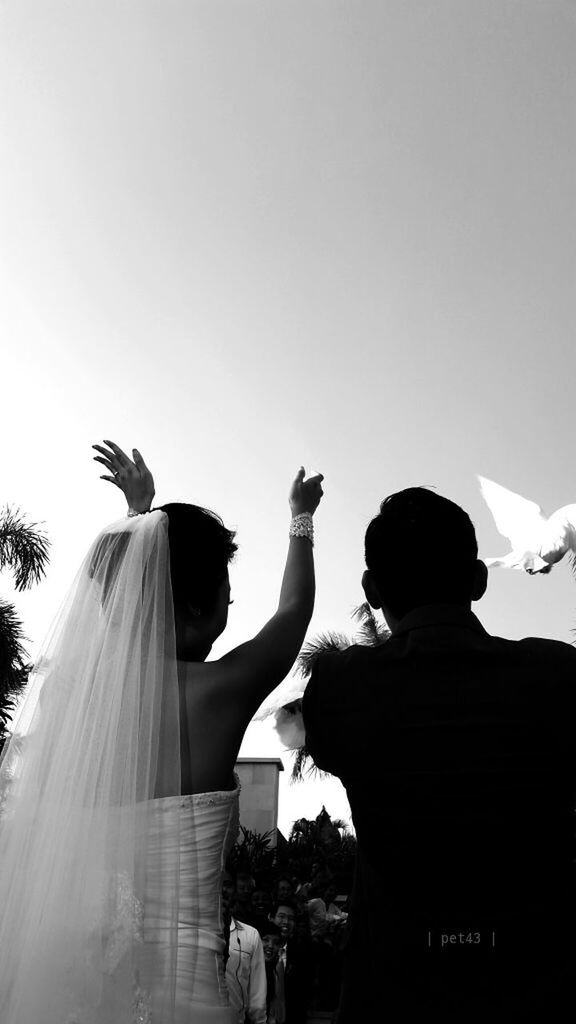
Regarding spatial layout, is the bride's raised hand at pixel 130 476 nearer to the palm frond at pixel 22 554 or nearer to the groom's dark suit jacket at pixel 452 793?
the groom's dark suit jacket at pixel 452 793

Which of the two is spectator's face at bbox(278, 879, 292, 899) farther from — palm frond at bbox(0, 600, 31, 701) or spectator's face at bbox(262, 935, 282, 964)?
palm frond at bbox(0, 600, 31, 701)

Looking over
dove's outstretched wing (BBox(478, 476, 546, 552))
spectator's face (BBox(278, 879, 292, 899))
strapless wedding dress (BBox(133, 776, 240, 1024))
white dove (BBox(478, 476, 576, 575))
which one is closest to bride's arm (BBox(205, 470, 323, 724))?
strapless wedding dress (BBox(133, 776, 240, 1024))

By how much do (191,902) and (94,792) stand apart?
362 millimetres

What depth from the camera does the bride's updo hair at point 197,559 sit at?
2469mm

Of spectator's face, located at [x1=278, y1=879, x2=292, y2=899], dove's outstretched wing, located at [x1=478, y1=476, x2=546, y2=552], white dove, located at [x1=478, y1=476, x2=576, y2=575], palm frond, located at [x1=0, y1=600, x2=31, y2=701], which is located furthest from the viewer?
palm frond, located at [x1=0, y1=600, x2=31, y2=701]

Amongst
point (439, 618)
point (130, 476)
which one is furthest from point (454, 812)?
point (130, 476)

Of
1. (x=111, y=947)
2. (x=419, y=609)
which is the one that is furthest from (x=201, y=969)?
(x=419, y=609)

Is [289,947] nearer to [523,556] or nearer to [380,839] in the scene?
[523,556]

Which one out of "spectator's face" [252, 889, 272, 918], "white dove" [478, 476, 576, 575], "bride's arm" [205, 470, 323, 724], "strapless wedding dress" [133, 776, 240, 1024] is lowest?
"spectator's face" [252, 889, 272, 918]

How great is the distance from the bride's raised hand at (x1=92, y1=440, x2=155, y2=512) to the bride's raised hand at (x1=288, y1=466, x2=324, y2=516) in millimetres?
472

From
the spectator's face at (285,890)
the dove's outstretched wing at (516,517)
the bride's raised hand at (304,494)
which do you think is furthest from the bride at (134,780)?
the spectator's face at (285,890)

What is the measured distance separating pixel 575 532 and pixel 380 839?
3293 mm

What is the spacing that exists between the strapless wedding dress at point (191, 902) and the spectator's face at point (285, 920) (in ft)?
24.5

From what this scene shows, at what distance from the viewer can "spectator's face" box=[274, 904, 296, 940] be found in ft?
29.3
